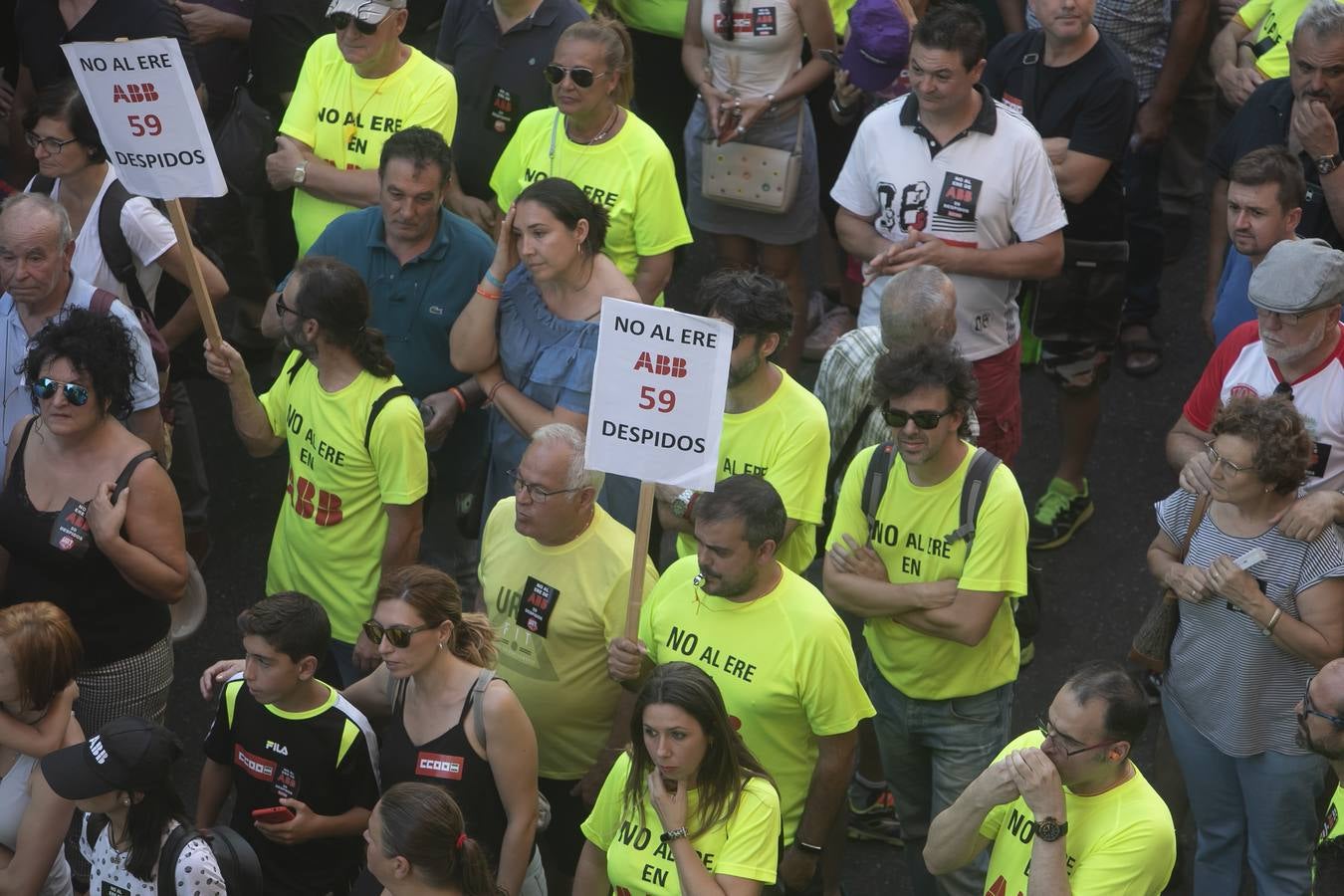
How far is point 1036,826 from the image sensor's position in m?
4.25

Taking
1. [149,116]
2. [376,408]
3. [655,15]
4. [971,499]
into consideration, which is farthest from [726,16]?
[971,499]

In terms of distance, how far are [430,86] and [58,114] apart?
1454mm

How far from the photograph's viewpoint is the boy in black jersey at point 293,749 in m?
Answer: 4.84

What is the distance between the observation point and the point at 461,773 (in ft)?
15.6

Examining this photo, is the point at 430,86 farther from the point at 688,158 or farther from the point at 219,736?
the point at 219,736

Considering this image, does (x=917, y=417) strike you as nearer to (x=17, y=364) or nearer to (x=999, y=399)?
(x=999, y=399)

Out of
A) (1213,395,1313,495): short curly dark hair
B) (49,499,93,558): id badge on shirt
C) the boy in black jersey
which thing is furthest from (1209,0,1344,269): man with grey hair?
(49,499,93,558): id badge on shirt

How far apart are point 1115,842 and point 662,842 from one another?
1.15 metres

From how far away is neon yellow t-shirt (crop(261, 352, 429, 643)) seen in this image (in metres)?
5.66

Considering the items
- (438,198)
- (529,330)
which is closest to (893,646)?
(529,330)

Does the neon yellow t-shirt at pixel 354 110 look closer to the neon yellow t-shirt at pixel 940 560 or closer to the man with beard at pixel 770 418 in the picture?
the man with beard at pixel 770 418

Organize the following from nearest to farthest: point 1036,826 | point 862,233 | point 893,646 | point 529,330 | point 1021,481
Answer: point 1036,826
point 893,646
point 529,330
point 862,233
point 1021,481

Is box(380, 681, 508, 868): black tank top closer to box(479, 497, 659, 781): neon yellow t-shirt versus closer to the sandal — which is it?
box(479, 497, 659, 781): neon yellow t-shirt

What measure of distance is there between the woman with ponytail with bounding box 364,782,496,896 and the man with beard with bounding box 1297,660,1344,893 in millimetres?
2069
